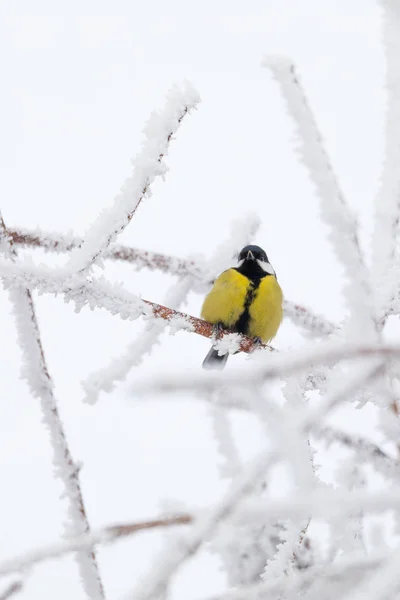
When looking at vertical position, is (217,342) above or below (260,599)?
above

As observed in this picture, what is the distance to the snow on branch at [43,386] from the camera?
1790 millimetres

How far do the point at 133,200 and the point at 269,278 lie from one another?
9.65 feet

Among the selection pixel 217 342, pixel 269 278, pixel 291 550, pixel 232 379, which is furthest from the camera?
pixel 269 278

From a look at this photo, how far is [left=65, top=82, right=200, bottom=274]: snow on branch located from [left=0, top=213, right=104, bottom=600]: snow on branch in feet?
0.79

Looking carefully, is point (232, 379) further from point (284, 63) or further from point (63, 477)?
point (63, 477)

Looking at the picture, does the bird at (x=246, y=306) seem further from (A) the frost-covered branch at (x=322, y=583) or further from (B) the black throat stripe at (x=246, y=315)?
(A) the frost-covered branch at (x=322, y=583)

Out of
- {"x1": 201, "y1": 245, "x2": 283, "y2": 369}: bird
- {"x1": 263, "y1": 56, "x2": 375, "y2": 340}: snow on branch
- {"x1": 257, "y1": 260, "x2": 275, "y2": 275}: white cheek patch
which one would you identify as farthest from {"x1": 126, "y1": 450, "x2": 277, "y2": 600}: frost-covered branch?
{"x1": 257, "y1": 260, "x2": 275, "y2": 275}: white cheek patch

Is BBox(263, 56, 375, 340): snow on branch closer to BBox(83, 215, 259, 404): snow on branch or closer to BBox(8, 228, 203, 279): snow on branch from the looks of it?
BBox(8, 228, 203, 279): snow on branch

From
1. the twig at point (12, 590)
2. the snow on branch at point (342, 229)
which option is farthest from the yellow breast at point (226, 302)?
the snow on branch at point (342, 229)

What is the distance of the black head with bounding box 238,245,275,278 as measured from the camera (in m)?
4.64

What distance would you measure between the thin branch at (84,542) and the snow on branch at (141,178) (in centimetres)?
101

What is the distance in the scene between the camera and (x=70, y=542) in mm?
667

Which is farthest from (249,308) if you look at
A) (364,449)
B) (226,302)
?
(364,449)

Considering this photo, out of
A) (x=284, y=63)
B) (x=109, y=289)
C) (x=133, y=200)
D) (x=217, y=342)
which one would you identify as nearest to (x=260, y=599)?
(x=284, y=63)
